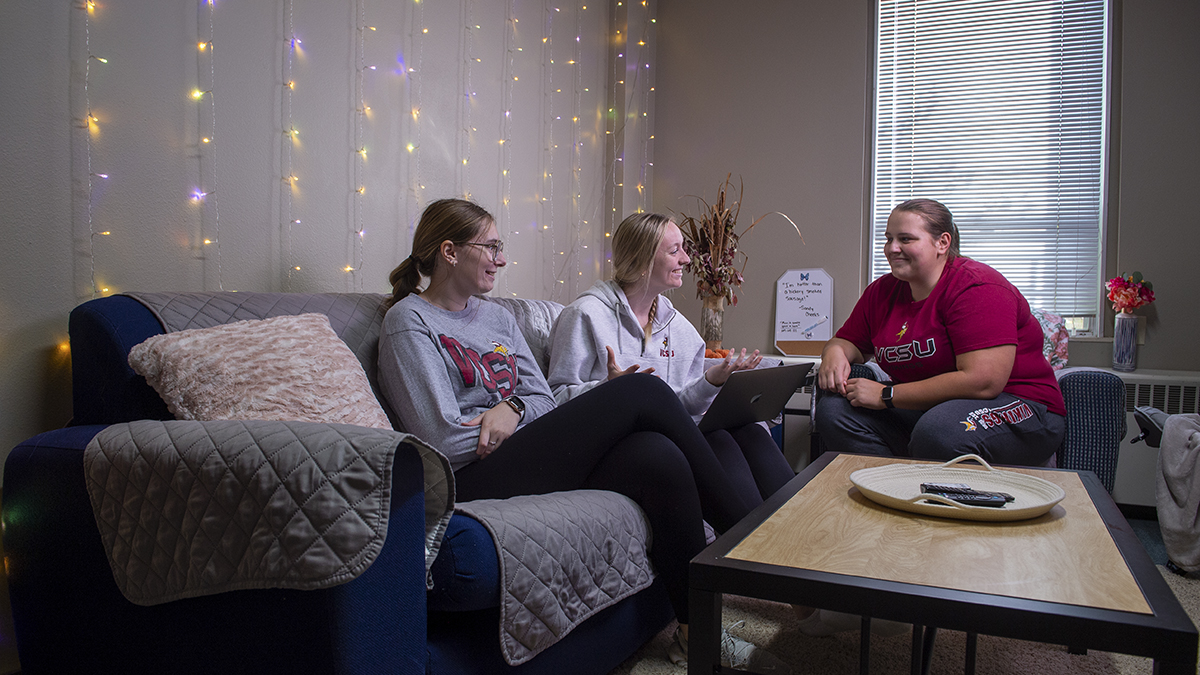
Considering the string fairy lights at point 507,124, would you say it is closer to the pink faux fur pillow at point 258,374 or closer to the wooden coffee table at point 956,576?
the pink faux fur pillow at point 258,374

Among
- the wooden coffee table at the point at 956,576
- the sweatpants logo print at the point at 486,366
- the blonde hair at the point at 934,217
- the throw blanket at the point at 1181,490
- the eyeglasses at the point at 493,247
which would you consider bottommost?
the throw blanket at the point at 1181,490

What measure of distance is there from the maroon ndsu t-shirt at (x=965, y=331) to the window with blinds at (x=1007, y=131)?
1447 millimetres

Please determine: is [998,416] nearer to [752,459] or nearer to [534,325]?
[752,459]

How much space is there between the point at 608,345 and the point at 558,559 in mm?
935

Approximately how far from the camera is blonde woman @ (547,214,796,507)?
2018mm

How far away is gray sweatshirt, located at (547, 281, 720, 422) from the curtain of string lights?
0.65 meters

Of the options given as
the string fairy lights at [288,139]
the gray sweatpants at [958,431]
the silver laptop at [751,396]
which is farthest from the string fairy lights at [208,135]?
the gray sweatpants at [958,431]

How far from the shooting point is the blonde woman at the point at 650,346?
202 centimetres

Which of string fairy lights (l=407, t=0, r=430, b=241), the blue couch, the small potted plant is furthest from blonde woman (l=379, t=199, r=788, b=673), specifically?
the small potted plant

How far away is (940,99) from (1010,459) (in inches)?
87.5

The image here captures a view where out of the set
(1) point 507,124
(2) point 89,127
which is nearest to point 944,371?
(1) point 507,124

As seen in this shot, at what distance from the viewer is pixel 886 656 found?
5.49ft

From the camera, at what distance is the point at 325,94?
214 centimetres

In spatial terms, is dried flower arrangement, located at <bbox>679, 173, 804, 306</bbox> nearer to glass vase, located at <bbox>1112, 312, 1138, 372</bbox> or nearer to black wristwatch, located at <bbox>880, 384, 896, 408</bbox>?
black wristwatch, located at <bbox>880, 384, 896, 408</bbox>
